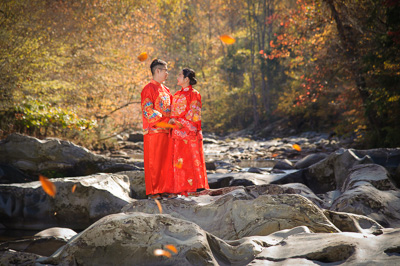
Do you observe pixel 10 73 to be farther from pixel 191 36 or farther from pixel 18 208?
pixel 191 36

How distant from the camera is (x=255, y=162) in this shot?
13.9 m

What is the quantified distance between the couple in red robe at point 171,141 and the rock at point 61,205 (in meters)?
0.94

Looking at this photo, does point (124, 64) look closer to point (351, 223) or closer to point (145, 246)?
point (351, 223)

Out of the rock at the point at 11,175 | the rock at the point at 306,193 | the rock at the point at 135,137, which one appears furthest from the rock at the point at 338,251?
the rock at the point at 135,137

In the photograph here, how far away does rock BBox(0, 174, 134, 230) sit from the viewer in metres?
6.00

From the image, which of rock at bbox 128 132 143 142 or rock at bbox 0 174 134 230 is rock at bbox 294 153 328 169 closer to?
rock at bbox 0 174 134 230

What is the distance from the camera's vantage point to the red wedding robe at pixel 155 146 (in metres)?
5.60

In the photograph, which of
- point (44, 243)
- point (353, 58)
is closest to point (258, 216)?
point (44, 243)

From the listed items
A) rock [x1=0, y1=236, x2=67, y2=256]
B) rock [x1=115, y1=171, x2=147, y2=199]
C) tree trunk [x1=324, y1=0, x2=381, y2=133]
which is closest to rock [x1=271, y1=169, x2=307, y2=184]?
rock [x1=115, y1=171, x2=147, y2=199]

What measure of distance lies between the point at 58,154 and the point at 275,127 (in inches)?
794

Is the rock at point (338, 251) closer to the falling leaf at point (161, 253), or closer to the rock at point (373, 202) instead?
the falling leaf at point (161, 253)

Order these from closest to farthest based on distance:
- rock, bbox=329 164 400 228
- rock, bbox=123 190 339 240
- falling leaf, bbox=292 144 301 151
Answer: rock, bbox=123 190 339 240
rock, bbox=329 164 400 228
falling leaf, bbox=292 144 301 151

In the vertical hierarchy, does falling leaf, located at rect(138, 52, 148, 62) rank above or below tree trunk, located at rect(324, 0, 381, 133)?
above

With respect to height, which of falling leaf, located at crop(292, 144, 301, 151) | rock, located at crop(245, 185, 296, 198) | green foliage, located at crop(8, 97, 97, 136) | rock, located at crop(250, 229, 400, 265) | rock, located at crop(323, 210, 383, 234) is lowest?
falling leaf, located at crop(292, 144, 301, 151)
